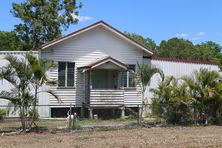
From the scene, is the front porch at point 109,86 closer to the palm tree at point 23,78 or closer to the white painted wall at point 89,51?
the white painted wall at point 89,51

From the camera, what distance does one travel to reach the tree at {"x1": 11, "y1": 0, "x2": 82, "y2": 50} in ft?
139

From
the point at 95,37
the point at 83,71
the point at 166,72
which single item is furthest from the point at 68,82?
the point at 166,72

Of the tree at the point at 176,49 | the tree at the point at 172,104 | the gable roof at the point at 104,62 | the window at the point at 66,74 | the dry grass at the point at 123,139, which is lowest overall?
the dry grass at the point at 123,139

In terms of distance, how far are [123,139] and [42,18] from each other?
1095 inches

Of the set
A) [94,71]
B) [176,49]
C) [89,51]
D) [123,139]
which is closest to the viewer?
[123,139]

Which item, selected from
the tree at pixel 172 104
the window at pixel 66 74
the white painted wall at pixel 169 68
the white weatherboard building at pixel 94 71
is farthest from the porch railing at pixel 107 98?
the tree at pixel 172 104

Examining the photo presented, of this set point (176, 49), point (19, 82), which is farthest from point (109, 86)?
point (176, 49)

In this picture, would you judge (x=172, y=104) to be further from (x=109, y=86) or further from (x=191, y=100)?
(x=109, y=86)

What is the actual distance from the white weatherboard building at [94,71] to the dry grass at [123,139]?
26.8 feet

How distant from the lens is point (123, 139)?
16766mm

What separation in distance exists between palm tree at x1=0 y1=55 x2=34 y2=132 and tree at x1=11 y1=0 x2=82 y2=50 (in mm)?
23757

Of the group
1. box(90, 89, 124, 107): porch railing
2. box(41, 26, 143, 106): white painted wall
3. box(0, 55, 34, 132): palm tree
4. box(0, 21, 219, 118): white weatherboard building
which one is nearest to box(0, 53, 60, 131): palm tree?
box(0, 55, 34, 132): palm tree

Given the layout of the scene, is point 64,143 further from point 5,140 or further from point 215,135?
point 215,135

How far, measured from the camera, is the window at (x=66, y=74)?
27.5m
